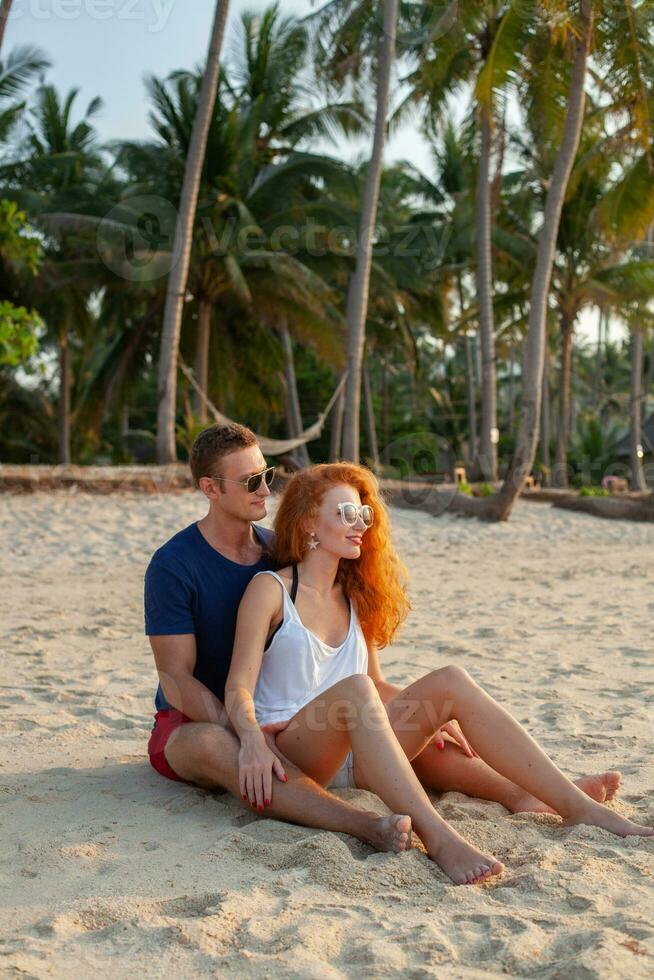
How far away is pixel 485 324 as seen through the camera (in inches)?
623

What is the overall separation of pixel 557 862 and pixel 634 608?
14.1ft

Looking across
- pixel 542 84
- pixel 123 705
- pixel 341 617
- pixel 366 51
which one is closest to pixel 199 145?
pixel 366 51

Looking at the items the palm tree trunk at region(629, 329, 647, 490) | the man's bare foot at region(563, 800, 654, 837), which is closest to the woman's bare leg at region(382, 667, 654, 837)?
the man's bare foot at region(563, 800, 654, 837)

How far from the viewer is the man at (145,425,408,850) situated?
277cm

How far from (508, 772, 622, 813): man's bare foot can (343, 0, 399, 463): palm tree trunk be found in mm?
9932

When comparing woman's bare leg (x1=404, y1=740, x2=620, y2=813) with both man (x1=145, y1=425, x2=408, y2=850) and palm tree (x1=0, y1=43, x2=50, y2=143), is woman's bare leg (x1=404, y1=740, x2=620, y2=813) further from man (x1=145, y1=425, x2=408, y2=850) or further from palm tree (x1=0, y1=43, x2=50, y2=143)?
palm tree (x1=0, y1=43, x2=50, y2=143)

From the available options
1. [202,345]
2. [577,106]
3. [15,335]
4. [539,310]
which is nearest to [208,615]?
[15,335]

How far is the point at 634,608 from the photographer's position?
6.58 metres

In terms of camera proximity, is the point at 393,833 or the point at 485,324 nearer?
the point at 393,833

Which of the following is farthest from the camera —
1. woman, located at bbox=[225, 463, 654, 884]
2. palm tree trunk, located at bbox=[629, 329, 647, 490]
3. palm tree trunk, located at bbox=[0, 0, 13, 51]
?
palm tree trunk, located at bbox=[629, 329, 647, 490]

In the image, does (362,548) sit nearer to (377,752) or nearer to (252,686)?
(252,686)

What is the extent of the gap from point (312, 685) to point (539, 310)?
10.1 metres

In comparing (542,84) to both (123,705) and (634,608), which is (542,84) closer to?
(634,608)

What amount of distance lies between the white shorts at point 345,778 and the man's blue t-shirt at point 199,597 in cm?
41
